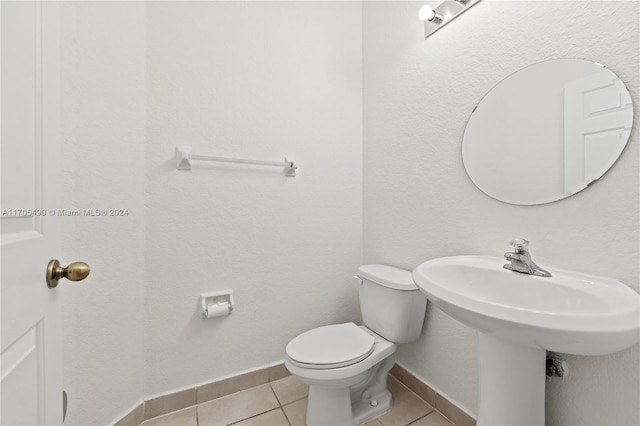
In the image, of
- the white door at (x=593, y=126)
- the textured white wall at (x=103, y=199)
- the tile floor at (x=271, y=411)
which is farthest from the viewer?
the tile floor at (x=271, y=411)

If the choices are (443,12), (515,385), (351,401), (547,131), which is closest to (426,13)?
(443,12)

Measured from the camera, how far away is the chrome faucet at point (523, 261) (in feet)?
2.81

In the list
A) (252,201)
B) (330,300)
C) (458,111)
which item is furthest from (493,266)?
(252,201)

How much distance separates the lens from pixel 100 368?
105 centimetres

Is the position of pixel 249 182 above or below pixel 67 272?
above

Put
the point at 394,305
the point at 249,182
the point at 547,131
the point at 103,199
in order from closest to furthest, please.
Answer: the point at 547,131
the point at 103,199
the point at 394,305
the point at 249,182

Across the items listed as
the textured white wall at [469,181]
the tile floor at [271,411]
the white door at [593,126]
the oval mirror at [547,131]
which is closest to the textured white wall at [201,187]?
the tile floor at [271,411]

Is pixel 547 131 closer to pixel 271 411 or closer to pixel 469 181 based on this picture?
pixel 469 181

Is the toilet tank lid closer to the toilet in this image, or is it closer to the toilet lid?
the toilet

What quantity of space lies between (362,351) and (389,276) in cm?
38

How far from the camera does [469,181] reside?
115cm

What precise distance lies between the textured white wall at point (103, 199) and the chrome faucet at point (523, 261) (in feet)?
4.91

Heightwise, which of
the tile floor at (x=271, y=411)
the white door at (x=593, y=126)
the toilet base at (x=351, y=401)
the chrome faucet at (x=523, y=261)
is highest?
the white door at (x=593, y=126)

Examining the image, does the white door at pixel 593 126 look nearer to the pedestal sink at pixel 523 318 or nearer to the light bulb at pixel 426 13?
the pedestal sink at pixel 523 318
